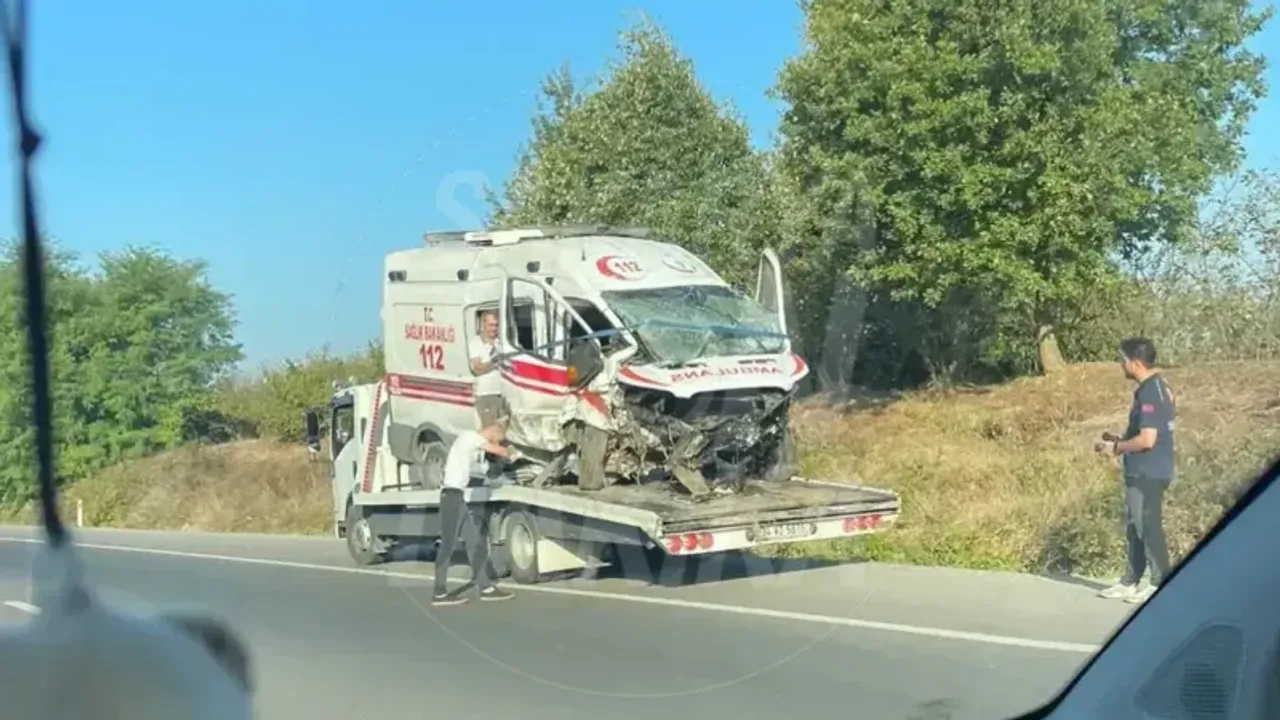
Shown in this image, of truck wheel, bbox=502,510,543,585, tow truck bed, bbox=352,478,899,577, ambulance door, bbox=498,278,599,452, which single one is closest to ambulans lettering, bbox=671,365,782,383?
ambulance door, bbox=498,278,599,452

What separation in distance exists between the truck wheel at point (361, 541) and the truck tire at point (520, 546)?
0.53m

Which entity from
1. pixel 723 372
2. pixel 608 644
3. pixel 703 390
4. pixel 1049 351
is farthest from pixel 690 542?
→ pixel 1049 351

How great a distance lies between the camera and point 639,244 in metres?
5.45

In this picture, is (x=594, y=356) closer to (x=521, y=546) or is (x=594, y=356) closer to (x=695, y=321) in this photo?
(x=695, y=321)

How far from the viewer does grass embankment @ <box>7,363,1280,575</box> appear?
12.3ft

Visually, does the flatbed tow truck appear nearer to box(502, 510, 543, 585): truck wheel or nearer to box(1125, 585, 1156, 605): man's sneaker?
box(502, 510, 543, 585): truck wheel

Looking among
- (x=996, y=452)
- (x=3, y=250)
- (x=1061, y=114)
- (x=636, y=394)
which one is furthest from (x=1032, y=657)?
(x=3, y=250)

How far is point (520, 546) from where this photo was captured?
6.37m

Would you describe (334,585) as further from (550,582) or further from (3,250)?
(3,250)

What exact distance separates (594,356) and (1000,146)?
2.40 m

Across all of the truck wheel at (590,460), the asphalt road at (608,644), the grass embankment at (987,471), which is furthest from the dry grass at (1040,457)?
the truck wheel at (590,460)

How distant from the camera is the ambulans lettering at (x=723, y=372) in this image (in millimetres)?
7012

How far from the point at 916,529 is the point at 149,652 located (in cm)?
558

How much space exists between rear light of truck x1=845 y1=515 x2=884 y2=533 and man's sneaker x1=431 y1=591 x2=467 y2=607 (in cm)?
276
